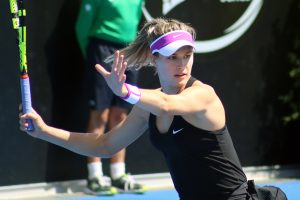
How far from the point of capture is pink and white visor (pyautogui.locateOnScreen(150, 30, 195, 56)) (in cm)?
308

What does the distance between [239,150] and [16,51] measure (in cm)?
225

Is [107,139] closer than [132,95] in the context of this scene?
No

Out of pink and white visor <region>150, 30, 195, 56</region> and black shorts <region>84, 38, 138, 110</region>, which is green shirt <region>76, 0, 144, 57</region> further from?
pink and white visor <region>150, 30, 195, 56</region>

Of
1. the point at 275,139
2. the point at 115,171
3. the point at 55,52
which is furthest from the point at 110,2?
the point at 275,139

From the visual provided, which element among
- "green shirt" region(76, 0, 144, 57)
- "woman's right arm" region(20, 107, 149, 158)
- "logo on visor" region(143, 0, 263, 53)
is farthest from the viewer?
"logo on visor" region(143, 0, 263, 53)

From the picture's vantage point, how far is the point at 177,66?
3.09 metres

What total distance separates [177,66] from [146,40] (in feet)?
0.93

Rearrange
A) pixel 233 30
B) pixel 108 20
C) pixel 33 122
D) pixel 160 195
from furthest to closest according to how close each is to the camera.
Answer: pixel 233 30 → pixel 160 195 → pixel 108 20 → pixel 33 122

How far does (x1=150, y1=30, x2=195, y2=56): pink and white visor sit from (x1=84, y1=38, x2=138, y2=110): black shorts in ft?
6.95

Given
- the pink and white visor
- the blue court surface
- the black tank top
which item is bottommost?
the blue court surface

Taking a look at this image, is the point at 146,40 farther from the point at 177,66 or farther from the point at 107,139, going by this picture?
the point at 107,139

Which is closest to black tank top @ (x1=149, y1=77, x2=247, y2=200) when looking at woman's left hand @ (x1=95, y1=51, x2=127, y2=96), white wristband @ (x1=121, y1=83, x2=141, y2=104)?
white wristband @ (x1=121, y1=83, x2=141, y2=104)

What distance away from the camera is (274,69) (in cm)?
628

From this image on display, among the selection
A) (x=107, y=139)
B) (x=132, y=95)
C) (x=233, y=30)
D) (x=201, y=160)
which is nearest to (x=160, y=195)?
(x=233, y=30)
